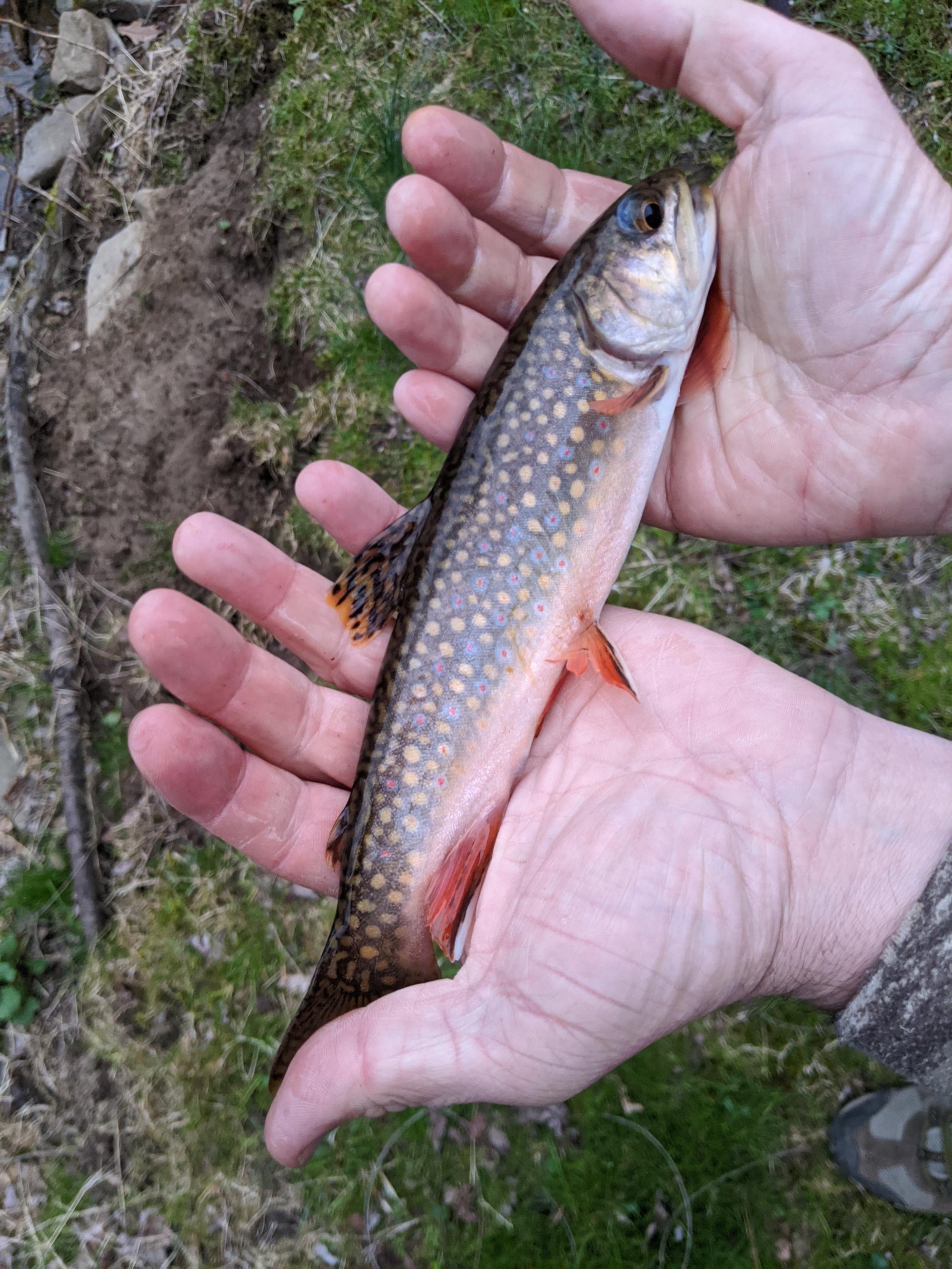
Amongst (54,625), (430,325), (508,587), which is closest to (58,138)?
(54,625)

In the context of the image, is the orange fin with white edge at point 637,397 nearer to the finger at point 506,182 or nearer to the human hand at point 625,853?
the human hand at point 625,853

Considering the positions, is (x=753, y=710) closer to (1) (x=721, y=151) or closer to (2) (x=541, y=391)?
(2) (x=541, y=391)

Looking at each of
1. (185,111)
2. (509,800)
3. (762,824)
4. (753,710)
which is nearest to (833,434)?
(753,710)

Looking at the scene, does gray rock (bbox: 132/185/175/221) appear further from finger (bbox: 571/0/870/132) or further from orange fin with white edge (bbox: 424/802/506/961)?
orange fin with white edge (bbox: 424/802/506/961)

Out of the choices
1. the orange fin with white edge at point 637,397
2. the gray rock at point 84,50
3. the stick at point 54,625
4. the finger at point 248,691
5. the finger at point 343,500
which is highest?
the orange fin with white edge at point 637,397

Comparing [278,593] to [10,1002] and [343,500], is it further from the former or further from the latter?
[10,1002]

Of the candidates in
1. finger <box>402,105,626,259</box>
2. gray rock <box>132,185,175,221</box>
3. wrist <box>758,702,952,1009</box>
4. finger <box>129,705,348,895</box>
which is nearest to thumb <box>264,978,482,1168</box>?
finger <box>129,705,348,895</box>

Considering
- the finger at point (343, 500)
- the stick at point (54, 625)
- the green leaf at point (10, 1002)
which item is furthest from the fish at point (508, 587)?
the green leaf at point (10, 1002)
